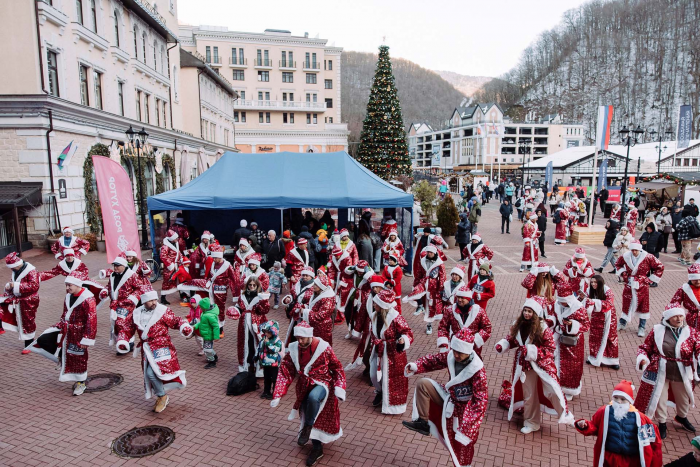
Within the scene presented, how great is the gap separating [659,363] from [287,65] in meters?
63.1

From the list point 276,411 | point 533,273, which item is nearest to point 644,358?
point 533,273

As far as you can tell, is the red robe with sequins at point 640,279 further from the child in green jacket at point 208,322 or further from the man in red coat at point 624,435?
the child in green jacket at point 208,322

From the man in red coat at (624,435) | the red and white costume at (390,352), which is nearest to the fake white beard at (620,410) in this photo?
the man in red coat at (624,435)

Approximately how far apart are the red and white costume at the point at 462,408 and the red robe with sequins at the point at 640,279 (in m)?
6.28

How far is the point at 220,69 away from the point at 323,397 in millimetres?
62141

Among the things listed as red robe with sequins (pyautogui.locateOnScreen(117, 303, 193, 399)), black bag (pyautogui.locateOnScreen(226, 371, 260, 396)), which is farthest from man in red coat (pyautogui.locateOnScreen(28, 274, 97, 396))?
black bag (pyautogui.locateOnScreen(226, 371, 260, 396))

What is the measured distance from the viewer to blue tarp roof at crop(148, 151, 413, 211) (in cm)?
1395

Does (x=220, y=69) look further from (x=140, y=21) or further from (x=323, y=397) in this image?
(x=323, y=397)

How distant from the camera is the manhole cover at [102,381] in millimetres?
7262

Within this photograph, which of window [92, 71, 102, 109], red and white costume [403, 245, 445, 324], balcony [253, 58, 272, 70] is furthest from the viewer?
balcony [253, 58, 272, 70]

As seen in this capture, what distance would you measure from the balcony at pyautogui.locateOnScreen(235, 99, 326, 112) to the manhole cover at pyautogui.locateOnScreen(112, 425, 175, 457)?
193 feet

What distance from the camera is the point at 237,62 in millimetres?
61469

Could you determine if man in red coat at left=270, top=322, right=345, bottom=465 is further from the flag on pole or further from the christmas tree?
the christmas tree

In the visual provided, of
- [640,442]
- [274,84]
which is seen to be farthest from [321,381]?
[274,84]
